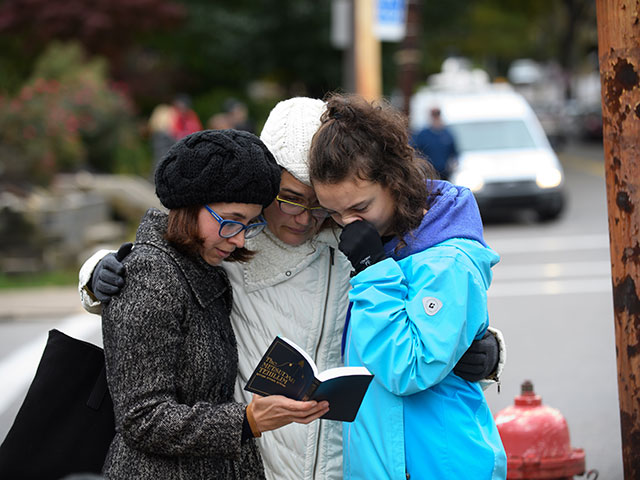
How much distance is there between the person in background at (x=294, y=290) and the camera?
2758mm

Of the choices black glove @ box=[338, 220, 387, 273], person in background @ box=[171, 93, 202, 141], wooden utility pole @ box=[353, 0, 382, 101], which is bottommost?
black glove @ box=[338, 220, 387, 273]

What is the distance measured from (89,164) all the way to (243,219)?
57.0ft

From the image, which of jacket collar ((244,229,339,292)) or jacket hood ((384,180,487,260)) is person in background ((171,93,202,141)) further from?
jacket hood ((384,180,487,260))

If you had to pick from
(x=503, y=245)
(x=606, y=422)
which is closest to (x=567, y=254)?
(x=503, y=245)

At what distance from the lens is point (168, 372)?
239 cm

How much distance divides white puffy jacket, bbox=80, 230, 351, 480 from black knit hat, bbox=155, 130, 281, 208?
0.38m

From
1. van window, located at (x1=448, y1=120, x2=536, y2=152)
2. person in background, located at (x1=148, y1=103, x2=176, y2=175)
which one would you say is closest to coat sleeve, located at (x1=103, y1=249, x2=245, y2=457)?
van window, located at (x1=448, y1=120, x2=536, y2=152)

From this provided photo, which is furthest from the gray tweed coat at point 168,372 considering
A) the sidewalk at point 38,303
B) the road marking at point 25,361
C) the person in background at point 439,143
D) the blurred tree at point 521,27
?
the blurred tree at point 521,27

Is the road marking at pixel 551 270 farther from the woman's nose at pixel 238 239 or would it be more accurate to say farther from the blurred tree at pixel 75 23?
the blurred tree at pixel 75 23

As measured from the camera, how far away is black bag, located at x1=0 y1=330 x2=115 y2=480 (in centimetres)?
261

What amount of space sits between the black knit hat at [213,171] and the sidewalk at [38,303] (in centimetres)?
840

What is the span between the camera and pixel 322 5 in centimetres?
2598

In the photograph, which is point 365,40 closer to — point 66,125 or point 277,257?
point 66,125

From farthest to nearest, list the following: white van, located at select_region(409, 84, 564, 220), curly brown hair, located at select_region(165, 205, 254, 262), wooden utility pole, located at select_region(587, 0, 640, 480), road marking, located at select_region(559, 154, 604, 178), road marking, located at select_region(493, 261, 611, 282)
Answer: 1. road marking, located at select_region(559, 154, 604, 178)
2. white van, located at select_region(409, 84, 564, 220)
3. road marking, located at select_region(493, 261, 611, 282)
4. wooden utility pole, located at select_region(587, 0, 640, 480)
5. curly brown hair, located at select_region(165, 205, 254, 262)
